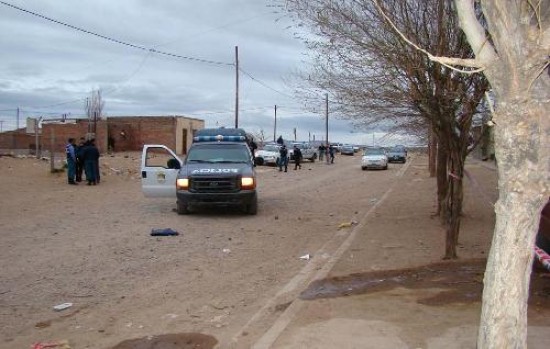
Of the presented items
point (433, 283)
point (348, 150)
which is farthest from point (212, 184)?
point (348, 150)

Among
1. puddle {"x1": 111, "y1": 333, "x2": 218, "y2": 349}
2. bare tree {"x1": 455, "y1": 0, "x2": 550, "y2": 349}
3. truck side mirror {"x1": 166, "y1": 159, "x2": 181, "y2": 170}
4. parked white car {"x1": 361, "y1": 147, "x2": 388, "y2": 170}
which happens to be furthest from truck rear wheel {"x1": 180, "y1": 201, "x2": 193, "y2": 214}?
parked white car {"x1": 361, "y1": 147, "x2": 388, "y2": 170}

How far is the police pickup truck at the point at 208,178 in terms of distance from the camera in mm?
15000

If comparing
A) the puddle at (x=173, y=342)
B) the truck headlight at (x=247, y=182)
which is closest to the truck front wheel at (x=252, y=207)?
the truck headlight at (x=247, y=182)

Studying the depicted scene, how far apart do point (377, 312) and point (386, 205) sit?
476 inches

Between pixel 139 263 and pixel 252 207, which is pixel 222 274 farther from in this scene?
pixel 252 207

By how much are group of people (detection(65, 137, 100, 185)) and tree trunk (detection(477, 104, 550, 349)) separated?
67.4ft

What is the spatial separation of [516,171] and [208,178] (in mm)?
11609

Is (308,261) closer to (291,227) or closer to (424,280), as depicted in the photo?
(424,280)

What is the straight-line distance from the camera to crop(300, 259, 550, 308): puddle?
705 centimetres

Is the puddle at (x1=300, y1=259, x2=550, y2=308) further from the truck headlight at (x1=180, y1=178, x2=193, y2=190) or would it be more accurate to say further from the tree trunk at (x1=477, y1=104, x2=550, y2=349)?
the truck headlight at (x1=180, y1=178, x2=193, y2=190)

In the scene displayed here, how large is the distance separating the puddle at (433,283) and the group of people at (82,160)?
16.5 metres

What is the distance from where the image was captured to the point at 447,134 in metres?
9.30

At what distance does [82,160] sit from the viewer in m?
23.7

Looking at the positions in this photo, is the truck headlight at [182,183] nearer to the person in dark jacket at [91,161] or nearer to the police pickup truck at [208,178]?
the police pickup truck at [208,178]
